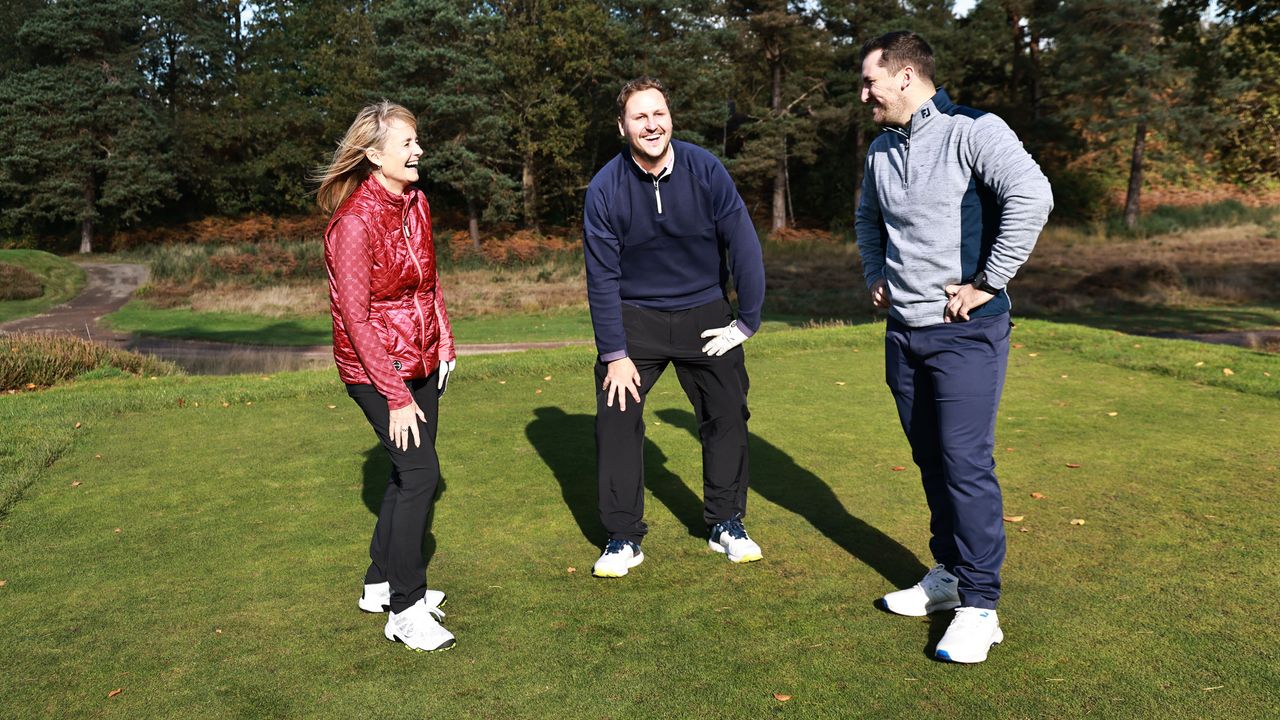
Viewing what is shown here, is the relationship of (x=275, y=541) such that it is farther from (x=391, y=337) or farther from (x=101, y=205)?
(x=101, y=205)

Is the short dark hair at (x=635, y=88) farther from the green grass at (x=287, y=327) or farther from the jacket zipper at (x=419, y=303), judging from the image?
the green grass at (x=287, y=327)

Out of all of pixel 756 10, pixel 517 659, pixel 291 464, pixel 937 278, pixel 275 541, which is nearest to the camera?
pixel 517 659

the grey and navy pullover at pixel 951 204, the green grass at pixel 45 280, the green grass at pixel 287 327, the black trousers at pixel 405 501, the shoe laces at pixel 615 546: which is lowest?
the green grass at pixel 287 327

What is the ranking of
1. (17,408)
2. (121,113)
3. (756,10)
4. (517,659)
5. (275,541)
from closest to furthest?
(517,659) → (275,541) → (17,408) → (756,10) → (121,113)

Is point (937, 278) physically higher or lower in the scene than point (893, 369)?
higher

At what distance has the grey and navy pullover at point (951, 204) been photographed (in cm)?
322

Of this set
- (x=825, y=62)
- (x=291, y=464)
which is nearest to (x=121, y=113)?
(x=825, y=62)

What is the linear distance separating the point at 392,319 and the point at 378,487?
2.14 meters

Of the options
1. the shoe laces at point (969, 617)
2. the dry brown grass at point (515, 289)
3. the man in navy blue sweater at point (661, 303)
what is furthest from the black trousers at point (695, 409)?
the dry brown grass at point (515, 289)

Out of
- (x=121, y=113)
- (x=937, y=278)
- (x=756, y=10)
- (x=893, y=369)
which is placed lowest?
(x=893, y=369)

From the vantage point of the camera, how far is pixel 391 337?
3516 millimetres

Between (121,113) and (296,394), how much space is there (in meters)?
43.3

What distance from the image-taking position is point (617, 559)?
4.01 meters

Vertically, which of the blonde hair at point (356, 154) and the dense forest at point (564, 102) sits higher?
the dense forest at point (564, 102)
